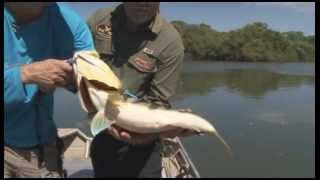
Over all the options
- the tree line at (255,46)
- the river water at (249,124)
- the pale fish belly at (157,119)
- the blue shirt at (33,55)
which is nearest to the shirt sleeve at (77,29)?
the blue shirt at (33,55)

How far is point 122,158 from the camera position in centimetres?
408

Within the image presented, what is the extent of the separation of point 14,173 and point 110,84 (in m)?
0.84

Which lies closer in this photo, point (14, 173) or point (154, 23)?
point (14, 173)

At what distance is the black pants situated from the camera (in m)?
4.05

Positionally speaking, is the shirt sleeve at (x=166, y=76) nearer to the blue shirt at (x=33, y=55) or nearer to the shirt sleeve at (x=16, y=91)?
the blue shirt at (x=33, y=55)

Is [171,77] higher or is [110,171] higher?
[171,77]

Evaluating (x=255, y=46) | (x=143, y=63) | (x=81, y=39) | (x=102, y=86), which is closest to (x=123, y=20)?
(x=143, y=63)

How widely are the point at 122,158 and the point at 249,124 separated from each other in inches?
658

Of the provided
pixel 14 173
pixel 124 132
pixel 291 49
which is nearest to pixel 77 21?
pixel 124 132

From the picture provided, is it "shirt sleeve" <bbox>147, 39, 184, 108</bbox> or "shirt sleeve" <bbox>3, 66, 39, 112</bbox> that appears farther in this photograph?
"shirt sleeve" <bbox>147, 39, 184, 108</bbox>

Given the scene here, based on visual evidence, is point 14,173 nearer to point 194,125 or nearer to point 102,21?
point 194,125

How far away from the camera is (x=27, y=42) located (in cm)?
297

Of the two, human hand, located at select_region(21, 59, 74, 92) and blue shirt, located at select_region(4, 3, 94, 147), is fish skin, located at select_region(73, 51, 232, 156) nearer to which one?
human hand, located at select_region(21, 59, 74, 92)

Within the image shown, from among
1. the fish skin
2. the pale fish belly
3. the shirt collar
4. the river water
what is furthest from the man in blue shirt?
the river water
